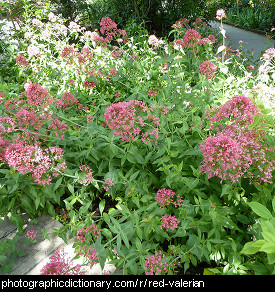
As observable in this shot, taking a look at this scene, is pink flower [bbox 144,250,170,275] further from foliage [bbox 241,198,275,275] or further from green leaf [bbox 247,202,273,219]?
green leaf [bbox 247,202,273,219]

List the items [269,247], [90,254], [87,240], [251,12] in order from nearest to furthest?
[269,247]
[90,254]
[87,240]
[251,12]

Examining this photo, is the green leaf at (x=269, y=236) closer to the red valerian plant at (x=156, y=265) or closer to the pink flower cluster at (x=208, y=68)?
the red valerian plant at (x=156, y=265)

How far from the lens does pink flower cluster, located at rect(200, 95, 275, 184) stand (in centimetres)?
146

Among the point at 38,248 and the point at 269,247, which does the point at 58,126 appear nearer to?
the point at 38,248

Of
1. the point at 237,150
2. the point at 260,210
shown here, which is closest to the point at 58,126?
the point at 237,150

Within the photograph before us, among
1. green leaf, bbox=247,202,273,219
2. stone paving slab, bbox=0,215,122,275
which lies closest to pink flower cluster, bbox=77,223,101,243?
stone paving slab, bbox=0,215,122,275

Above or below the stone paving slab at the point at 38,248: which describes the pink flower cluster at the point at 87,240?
above

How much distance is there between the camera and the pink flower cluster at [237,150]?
1.46m

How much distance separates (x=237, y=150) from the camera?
1.45 m

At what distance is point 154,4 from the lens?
6543 millimetres

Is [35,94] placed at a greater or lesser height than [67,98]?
greater

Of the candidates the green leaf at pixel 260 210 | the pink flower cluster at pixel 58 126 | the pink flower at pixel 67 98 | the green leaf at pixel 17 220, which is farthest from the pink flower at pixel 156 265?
the pink flower at pixel 67 98

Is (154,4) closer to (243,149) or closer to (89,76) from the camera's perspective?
(89,76)
